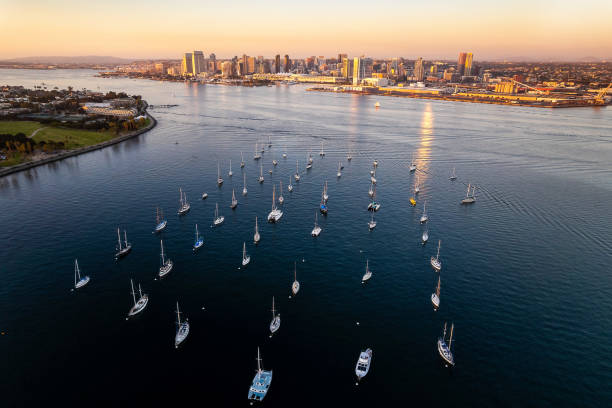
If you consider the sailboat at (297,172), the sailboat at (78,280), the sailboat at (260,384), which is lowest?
the sailboat at (260,384)

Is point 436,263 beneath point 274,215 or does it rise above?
beneath

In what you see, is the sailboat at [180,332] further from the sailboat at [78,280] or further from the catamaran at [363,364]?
the catamaran at [363,364]

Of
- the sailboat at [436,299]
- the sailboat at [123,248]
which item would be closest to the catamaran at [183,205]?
the sailboat at [123,248]

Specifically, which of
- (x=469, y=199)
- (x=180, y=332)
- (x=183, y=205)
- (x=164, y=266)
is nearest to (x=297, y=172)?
(x=183, y=205)

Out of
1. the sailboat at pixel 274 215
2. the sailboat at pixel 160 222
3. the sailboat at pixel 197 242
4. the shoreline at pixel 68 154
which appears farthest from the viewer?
the shoreline at pixel 68 154

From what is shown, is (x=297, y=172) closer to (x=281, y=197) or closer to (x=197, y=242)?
(x=281, y=197)

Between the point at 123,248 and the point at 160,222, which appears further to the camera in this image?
the point at 160,222
